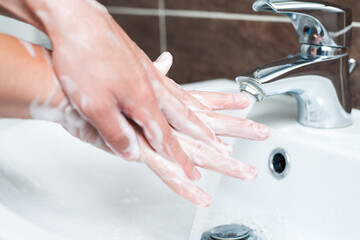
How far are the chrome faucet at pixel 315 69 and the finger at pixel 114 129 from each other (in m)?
0.19

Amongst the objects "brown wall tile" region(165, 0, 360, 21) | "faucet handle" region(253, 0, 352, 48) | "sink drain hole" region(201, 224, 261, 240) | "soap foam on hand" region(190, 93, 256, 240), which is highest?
"faucet handle" region(253, 0, 352, 48)

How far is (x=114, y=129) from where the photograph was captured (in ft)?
1.31

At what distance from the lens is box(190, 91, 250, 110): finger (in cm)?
52

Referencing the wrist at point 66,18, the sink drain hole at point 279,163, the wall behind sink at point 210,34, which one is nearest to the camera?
the wrist at point 66,18

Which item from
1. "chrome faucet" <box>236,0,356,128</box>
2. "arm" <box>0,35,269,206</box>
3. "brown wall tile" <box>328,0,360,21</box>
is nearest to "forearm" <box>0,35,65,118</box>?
"arm" <box>0,35,269,206</box>

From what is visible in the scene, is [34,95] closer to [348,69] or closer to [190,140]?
[190,140]

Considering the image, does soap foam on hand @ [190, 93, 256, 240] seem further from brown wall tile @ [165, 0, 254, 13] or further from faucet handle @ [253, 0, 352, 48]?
brown wall tile @ [165, 0, 254, 13]

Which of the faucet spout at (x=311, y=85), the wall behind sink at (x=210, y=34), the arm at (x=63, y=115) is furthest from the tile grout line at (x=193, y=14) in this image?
the arm at (x=63, y=115)

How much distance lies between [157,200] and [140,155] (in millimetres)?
197

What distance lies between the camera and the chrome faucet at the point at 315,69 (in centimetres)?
55

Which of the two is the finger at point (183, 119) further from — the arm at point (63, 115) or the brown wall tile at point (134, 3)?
the brown wall tile at point (134, 3)

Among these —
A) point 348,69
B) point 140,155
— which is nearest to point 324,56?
point 348,69

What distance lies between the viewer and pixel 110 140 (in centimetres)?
41

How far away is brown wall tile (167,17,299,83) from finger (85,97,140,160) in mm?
397
